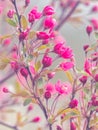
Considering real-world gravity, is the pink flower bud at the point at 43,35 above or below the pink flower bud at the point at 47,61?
above

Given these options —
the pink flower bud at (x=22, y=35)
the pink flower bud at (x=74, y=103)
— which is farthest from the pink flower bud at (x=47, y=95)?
the pink flower bud at (x=22, y=35)

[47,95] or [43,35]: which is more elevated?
[43,35]

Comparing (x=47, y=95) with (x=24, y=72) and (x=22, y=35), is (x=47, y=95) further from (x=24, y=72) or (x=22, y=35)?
(x=22, y=35)

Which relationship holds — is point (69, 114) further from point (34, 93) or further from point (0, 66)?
point (0, 66)

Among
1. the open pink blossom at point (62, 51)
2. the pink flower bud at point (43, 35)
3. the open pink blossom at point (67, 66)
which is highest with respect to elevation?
the pink flower bud at point (43, 35)

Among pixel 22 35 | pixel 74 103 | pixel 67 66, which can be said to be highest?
pixel 22 35

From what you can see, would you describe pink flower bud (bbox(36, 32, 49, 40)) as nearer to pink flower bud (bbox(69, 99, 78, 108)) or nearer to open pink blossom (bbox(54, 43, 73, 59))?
open pink blossom (bbox(54, 43, 73, 59))

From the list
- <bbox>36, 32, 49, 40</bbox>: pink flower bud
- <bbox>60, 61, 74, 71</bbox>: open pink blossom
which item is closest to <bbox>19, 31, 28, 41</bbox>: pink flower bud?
<bbox>36, 32, 49, 40</bbox>: pink flower bud

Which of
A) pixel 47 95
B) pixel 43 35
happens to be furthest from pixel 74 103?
pixel 43 35

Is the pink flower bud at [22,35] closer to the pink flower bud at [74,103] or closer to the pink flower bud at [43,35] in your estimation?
the pink flower bud at [43,35]

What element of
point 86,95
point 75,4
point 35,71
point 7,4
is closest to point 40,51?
point 35,71

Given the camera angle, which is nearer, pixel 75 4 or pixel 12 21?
pixel 12 21
